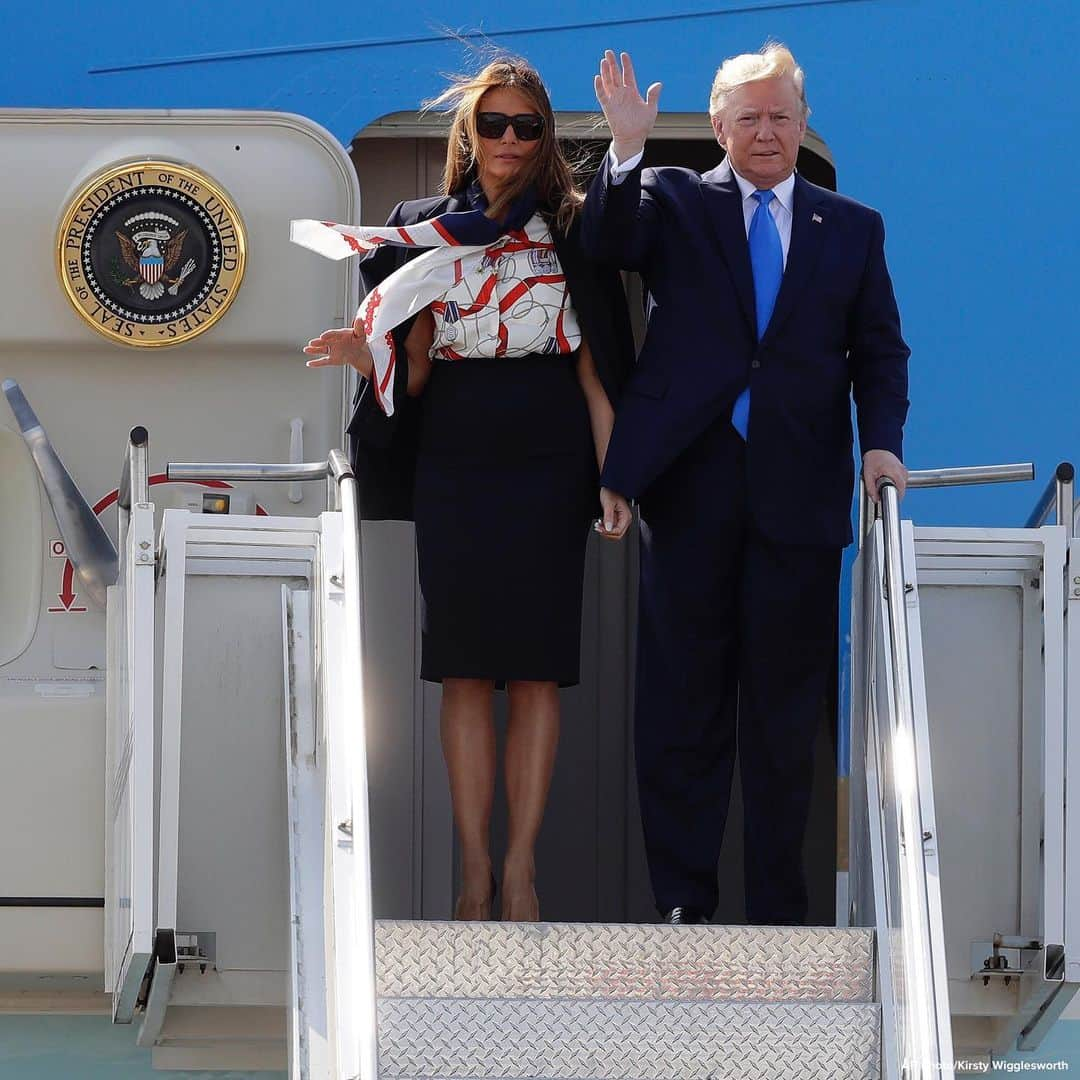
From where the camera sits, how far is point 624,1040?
12.0 feet

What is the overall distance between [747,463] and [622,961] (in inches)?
38.8

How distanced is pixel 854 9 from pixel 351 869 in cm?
313

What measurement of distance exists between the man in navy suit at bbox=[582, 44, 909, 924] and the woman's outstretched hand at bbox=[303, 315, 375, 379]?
52 centimetres

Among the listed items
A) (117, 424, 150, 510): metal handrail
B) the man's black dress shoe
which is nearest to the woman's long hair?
(117, 424, 150, 510): metal handrail

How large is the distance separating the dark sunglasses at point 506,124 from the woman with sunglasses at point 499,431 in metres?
0.01

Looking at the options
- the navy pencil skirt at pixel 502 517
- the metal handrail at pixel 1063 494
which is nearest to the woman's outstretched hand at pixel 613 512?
the navy pencil skirt at pixel 502 517

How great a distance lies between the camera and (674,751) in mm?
4086

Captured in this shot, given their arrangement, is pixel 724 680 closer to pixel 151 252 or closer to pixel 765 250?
pixel 765 250

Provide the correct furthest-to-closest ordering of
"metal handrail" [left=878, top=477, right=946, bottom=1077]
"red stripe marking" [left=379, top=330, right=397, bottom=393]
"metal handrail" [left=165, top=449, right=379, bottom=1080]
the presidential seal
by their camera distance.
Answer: the presidential seal
"red stripe marking" [left=379, top=330, right=397, bottom=393]
"metal handrail" [left=878, top=477, right=946, bottom=1077]
"metal handrail" [left=165, top=449, right=379, bottom=1080]

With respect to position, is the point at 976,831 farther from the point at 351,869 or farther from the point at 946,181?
the point at 946,181

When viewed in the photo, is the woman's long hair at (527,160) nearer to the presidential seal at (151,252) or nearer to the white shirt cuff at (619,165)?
the white shirt cuff at (619,165)

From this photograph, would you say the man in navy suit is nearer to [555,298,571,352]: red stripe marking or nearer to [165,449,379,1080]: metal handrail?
[555,298,571,352]: red stripe marking

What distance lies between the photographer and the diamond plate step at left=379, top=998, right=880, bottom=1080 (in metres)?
3.64

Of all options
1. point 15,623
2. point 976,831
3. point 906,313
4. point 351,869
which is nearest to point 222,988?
point 351,869
